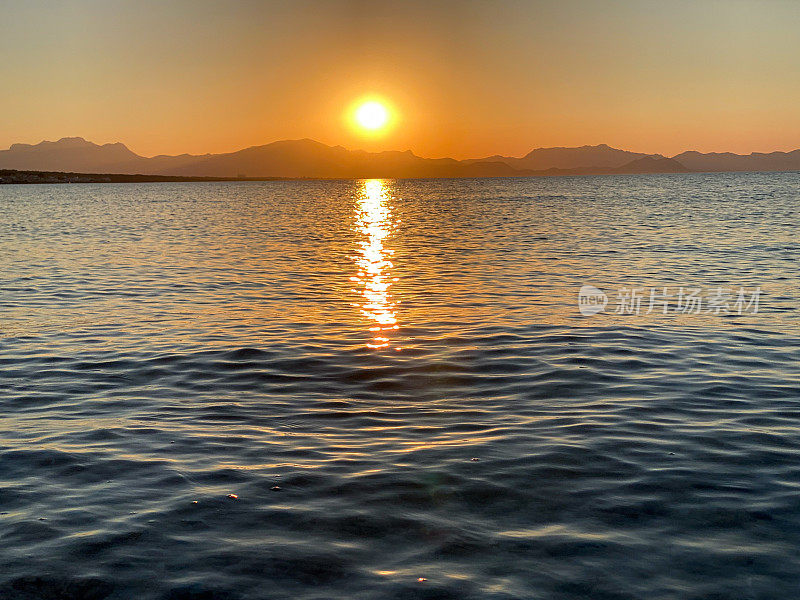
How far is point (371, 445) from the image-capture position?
33.1 feet

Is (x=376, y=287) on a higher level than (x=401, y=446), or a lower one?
lower

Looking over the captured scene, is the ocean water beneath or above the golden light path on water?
above

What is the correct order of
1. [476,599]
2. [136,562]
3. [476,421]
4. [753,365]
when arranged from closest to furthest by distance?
1. [476,599]
2. [136,562]
3. [476,421]
4. [753,365]

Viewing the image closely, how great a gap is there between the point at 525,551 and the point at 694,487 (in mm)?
2675

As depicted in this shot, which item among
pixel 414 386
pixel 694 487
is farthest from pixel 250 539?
pixel 414 386

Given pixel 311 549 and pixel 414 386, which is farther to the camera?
pixel 414 386

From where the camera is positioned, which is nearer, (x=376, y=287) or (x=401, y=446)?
(x=401, y=446)

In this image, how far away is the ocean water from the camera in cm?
687

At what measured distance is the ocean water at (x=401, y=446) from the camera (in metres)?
6.87

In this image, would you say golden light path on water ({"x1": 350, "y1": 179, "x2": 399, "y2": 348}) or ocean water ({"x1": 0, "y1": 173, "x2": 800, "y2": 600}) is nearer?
ocean water ({"x1": 0, "y1": 173, "x2": 800, "y2": 600})

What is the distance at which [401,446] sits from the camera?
10.0 m

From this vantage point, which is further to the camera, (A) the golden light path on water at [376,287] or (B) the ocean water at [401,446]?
(A) the golden light path on water at [376,287]

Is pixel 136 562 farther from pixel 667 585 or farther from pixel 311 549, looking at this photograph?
pixel 667 585

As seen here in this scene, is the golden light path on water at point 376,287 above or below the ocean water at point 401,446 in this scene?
below
